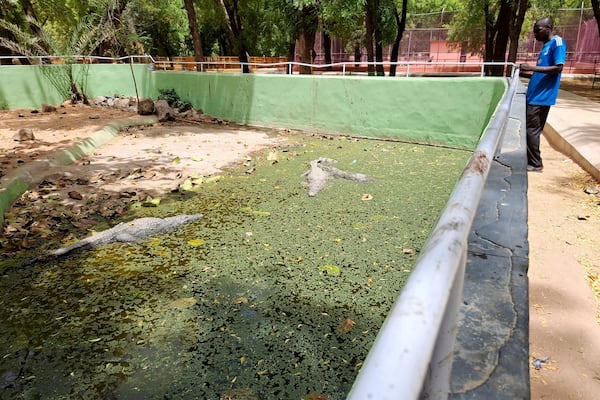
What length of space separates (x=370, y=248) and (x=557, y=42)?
9.29 ft

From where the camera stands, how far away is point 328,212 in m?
4.08

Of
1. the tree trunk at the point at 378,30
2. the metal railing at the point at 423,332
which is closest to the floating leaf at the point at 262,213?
the metal railing at the point at 423,332

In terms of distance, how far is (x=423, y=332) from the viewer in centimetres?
46

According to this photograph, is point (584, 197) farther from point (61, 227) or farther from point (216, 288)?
point (61, 227)

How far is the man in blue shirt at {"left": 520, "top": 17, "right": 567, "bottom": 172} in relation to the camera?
13.4 ft

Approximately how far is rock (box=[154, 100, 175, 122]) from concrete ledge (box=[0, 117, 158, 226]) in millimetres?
1141

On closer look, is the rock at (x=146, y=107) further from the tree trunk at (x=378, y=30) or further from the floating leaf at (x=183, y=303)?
the floating leaf at (x=183, y=303)

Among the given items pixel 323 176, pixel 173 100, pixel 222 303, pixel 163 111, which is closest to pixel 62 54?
pixel 173 100

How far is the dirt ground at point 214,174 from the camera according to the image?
2031 mm

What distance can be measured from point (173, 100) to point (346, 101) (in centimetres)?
485

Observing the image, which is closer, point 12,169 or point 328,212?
point 328,212

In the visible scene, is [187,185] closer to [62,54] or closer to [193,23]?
[62,54]

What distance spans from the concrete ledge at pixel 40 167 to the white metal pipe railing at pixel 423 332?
437cm

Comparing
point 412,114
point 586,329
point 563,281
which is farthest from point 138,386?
point 412,114
